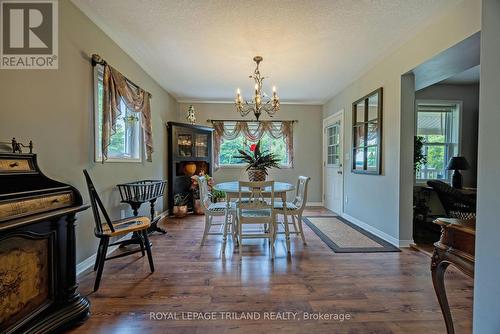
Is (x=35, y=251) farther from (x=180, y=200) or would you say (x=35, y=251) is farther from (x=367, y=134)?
(x=367, y=134)

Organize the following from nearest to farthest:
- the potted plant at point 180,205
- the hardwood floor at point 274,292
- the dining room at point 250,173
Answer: the dining room at point 250,173 → the hardwood floor at point 274,292 → the potted plant at point 180,205

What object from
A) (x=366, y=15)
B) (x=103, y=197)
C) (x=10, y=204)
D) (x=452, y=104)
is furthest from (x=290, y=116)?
(x=10, y=204)

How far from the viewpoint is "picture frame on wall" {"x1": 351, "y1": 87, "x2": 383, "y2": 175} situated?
3.33m

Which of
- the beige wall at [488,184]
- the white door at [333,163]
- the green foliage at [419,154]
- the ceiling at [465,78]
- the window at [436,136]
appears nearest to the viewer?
the beige wall at [488,184]

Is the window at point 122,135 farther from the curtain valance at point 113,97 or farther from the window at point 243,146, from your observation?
the window at point 243,146

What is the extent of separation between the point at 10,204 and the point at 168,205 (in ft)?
11.8

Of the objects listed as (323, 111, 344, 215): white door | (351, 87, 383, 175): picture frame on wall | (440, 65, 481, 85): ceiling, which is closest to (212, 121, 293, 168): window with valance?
(323, 111, 344, 215): white door

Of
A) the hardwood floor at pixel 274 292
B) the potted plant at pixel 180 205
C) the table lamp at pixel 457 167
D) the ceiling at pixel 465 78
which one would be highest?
the ceiling at pixel 465 78

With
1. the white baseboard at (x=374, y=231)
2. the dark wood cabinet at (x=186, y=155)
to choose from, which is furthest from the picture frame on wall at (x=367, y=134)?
the dark wood cabinet at (x=186, y=155)

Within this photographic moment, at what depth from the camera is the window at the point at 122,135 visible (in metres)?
2.46

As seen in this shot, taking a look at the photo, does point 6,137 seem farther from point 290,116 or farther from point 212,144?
point 290,116

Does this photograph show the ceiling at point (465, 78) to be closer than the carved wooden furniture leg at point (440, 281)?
No

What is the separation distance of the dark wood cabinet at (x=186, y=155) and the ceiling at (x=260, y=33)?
1132mm

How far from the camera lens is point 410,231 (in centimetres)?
293
